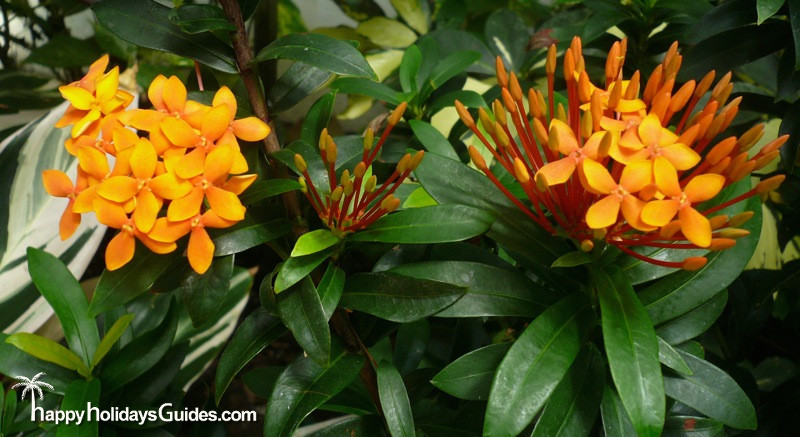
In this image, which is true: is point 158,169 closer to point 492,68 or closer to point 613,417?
point 613,417

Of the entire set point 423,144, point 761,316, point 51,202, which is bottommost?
point 761,316

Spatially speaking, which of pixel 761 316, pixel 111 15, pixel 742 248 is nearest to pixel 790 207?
pixel 761 316

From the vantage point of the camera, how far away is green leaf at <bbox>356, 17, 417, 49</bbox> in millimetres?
1230

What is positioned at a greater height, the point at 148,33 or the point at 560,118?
the point at 148,33

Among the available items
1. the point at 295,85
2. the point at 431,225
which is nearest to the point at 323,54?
the point at 295,85

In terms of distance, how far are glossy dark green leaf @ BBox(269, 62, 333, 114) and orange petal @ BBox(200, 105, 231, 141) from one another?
120mm

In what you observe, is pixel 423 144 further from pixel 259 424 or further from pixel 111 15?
pixel 259 424

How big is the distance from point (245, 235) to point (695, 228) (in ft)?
1.20

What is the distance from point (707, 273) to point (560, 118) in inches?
9.0

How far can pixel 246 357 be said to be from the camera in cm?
59

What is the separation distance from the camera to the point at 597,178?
1.53 feet

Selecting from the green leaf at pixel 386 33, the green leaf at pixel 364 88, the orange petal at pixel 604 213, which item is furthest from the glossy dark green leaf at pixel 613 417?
the green leaf at pixel 386 33

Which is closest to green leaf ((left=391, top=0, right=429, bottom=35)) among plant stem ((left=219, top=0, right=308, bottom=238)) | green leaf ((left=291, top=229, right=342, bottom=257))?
plant stem ((left=219, top=0, right=308, bottom=238))

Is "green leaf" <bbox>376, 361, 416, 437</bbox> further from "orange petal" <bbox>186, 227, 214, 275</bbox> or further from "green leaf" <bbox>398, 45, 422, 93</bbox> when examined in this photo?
"green leaf" <bbox>398, 45, 422, 93</bbox>
